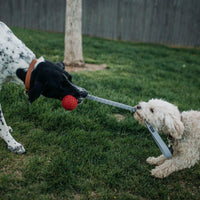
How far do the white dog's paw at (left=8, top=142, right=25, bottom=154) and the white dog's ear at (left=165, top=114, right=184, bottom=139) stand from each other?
1.92 meters

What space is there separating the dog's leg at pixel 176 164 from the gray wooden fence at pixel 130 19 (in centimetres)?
1084

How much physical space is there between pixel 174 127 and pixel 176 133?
8cm

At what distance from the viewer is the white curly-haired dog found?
2566 mm

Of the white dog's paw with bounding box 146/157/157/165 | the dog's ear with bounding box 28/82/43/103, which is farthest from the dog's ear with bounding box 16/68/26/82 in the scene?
the white dog's paw with bounding box 146/157/157/165

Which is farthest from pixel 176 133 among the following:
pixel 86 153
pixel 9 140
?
pixel 9 140

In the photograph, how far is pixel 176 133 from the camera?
253cm

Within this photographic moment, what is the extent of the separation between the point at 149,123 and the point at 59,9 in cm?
1098

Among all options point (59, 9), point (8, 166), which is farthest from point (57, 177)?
point (59, 9)

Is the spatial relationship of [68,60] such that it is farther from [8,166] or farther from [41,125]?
[8,166]

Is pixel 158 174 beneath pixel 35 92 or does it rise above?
beneath

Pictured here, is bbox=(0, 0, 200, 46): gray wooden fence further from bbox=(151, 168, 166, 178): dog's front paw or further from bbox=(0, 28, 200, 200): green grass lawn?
bbox=(151, 168, 166, 178): dog's front paw

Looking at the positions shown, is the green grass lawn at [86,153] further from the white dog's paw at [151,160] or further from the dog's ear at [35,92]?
the dog's ear at [35,92]

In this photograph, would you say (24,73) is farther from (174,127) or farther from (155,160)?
(155,160)

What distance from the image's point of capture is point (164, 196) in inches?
95.5
